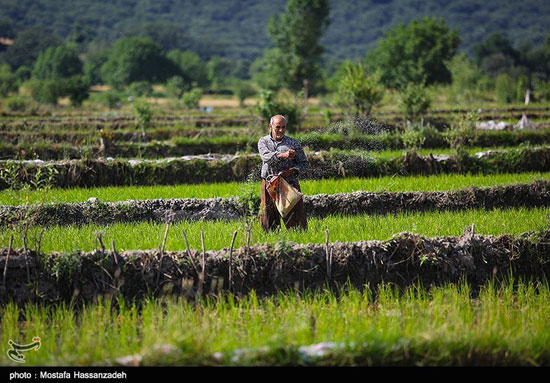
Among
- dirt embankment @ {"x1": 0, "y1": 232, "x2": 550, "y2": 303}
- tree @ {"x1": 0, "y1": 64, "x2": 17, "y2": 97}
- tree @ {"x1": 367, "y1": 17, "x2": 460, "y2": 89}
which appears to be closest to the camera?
dirt embankment @ {"x1": 0, "y1": 232, "x2": 550, "y2": 303}

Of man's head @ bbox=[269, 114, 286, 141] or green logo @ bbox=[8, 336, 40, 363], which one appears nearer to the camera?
green logo @ bbox=[8, 336, 40, 363]

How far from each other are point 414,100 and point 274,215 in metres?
16.6

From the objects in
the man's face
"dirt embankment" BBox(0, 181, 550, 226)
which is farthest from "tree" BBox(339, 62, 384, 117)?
the man's face

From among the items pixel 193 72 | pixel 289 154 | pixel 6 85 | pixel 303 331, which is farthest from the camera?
pixel 193 72

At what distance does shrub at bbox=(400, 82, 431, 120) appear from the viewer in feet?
75.0

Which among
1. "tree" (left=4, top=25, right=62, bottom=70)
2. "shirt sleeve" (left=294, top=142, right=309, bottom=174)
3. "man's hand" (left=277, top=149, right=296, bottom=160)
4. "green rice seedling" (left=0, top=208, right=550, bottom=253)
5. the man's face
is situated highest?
"tree" (left=4, top=25, right=62, bottom=70)

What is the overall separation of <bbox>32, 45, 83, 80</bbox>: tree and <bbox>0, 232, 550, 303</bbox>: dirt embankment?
3550 inches

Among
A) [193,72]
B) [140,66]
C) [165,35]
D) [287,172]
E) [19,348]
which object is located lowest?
[19,348]

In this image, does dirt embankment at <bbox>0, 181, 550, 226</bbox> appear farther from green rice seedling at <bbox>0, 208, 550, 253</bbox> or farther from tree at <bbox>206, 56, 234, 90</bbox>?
tree at <bbox>206, 56, 234, 90</bbox>

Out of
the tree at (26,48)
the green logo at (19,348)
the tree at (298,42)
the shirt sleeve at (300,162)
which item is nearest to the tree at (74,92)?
the tree at (298,42)

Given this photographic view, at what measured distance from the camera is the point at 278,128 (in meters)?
7.26

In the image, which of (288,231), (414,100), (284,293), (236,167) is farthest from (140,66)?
(284,293)

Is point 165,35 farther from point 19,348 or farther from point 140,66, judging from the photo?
point 19,348

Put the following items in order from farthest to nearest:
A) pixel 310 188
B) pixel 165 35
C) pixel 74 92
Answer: pixel 165 35, pixel 74 92, pixel 310 188
